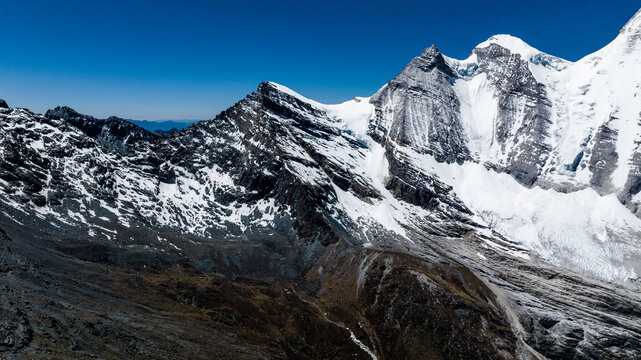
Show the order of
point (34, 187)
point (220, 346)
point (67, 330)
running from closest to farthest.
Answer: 1. point (67, 330)
2. point (220, 346)
3. point (34, 187)

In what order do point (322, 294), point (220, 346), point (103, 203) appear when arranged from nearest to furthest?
1. point (220, 346)
2. point (322, 294)
3. point (103, 203)

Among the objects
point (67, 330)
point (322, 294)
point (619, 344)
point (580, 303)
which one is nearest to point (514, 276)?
point (580, 303)

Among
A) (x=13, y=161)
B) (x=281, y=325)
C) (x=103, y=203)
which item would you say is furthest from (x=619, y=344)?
(x=13, y=161)

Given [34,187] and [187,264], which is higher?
[34,187]

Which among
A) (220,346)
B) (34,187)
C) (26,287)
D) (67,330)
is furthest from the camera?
(34,187)

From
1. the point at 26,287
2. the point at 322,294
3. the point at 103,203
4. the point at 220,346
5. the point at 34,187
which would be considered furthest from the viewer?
the point at 103,203

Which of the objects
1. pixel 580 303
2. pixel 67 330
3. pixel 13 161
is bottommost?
pixel 67 330

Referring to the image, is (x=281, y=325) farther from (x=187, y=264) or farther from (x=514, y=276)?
(x=514, y=276)

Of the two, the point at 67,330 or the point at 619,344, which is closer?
the point at 67,330

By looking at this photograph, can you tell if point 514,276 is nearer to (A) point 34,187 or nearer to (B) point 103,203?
(B) point 103,203
